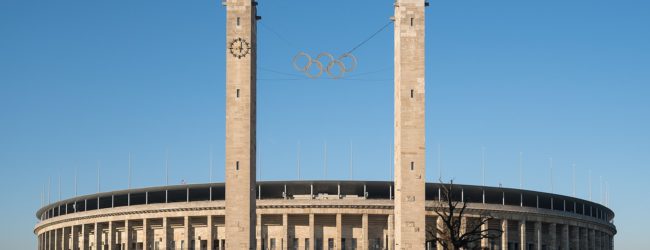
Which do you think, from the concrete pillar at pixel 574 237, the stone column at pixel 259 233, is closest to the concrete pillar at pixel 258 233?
the stone column at pixel 259 233

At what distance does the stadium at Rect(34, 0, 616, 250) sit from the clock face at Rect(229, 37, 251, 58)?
90mm

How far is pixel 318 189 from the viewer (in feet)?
429

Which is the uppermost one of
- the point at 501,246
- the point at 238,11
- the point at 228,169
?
the point at 238,11

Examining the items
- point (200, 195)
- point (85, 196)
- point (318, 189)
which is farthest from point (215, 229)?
point (85, 196)

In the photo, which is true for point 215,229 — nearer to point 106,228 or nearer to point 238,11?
point 106,228

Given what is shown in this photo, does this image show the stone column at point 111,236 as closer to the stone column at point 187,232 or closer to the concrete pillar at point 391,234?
the stone column at point 187,232

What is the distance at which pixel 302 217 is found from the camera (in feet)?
423

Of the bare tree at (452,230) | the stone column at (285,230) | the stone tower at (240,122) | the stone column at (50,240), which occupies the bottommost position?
the stone column at (50,240)

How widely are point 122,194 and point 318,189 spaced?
27.1m

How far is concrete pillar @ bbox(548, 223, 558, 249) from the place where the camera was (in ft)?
462

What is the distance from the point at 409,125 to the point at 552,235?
53837 millimetres

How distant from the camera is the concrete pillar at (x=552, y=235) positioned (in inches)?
5546

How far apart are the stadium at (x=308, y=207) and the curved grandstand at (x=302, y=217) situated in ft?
0.42

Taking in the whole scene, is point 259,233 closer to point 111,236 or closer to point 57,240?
point 111,236
